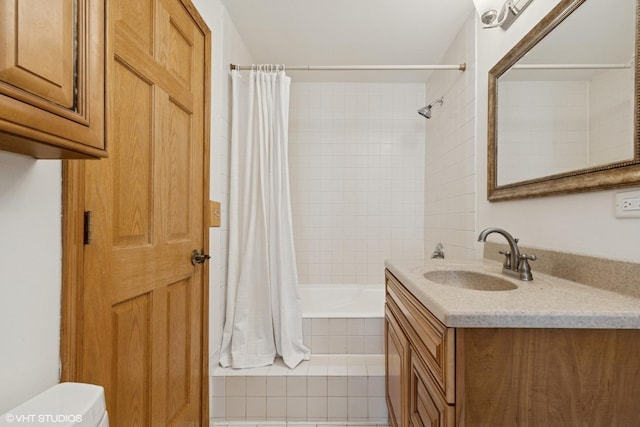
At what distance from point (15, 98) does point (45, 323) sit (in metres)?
0.56

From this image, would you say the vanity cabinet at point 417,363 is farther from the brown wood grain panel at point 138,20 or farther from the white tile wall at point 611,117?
the brown wood grain panel at point 138,20

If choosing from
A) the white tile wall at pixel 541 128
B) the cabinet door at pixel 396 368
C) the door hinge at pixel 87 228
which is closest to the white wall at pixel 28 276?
the door hinge at pixel 87 228

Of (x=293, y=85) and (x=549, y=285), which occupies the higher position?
(x=293, y=85)

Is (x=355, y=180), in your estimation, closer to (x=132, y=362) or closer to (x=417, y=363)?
(x=417, y=363)

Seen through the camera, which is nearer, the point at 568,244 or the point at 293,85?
the point at 568,244

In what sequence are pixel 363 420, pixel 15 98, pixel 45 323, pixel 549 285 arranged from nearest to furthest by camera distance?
pixel 15 98, pixel 45 323, pixel 549 285, pixel 363 420

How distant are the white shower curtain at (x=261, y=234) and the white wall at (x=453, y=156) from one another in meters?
1.13

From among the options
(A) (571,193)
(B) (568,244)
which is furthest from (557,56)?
(B) (568,244)

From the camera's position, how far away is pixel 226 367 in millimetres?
1788

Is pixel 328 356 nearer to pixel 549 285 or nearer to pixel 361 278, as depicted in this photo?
pixel 361 278

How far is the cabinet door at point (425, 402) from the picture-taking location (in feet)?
2.35

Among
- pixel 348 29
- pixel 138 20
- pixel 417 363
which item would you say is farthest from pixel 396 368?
pixel 348 29

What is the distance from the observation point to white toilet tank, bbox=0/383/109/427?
1.80 ft

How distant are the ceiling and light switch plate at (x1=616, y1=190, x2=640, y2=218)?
145cm
